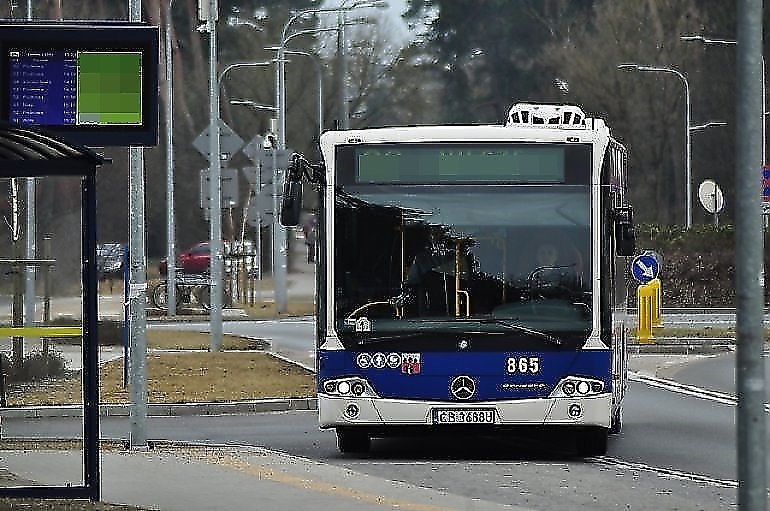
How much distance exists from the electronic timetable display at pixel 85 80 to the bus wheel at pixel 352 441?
159 inches

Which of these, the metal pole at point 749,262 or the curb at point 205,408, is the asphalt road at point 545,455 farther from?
the metal pole at point 749,262

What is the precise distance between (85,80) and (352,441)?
4.54 m

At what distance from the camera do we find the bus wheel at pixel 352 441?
16.0 m

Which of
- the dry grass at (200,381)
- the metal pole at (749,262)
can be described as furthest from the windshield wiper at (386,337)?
the metal pole at (749,262)

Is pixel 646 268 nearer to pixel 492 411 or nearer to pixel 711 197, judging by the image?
pixel 711 197

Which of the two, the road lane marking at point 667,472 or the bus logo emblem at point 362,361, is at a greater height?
the bus logo emblem at point 362,361

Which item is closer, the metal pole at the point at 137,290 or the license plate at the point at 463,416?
the license plate at the point at 463,416

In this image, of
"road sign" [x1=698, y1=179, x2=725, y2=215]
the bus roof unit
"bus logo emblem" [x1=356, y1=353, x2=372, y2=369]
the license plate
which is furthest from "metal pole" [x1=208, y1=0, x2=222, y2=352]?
"road sign" [x1=698, y1=179, x2=725, y2=215]

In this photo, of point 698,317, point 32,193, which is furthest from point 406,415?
point 698,317

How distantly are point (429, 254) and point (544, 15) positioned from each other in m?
72.3

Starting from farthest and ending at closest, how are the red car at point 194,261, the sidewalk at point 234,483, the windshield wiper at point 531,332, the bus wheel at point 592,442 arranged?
the red car at point 194,261, the bus wheel at point 592,442, the windshield wiper at point 531,332, the sidewalk at point 234,483

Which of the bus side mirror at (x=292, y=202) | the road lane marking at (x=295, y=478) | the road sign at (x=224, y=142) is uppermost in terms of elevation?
the road sign at (x=224, y=142)

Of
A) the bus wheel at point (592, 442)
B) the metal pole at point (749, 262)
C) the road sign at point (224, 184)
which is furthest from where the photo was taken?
the road sign at point (224, 184)

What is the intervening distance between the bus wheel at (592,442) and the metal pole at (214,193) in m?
15.1
